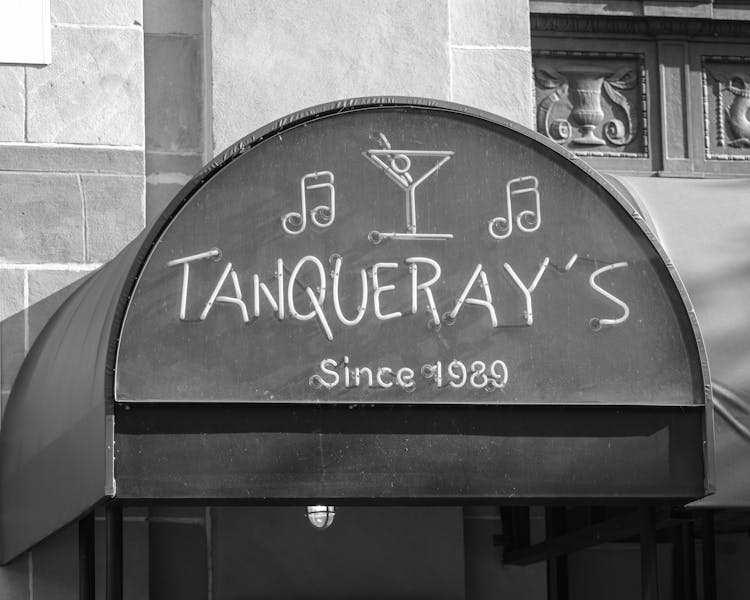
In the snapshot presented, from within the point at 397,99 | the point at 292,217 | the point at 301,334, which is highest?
the point at 397,99

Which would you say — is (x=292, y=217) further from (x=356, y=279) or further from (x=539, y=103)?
(x=539, y=103)

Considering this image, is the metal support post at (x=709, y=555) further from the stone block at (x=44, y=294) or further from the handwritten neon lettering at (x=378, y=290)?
the stone block at (x=44, y=294)

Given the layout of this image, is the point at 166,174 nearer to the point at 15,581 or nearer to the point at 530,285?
the point at 15,581

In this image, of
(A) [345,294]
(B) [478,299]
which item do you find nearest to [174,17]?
(A) [345,294]

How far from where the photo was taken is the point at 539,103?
8.46m

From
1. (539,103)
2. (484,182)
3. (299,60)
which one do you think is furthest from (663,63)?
(484,182)

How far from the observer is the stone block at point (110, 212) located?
7.69 metres

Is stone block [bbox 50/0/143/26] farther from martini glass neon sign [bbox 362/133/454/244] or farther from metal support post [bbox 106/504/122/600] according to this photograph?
metal support post [bbox 106/504/122/600]

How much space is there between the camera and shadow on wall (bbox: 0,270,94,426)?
7570 mm

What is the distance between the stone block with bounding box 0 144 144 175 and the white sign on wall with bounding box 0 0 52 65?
46cm

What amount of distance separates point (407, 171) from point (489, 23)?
7.64 ft

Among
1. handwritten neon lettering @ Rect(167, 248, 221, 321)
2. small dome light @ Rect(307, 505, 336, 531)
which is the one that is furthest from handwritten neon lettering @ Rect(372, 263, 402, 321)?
small dome light @ Rect(307, 505, 336, 531)

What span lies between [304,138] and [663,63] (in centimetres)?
313

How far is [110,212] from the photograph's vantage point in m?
7.74
